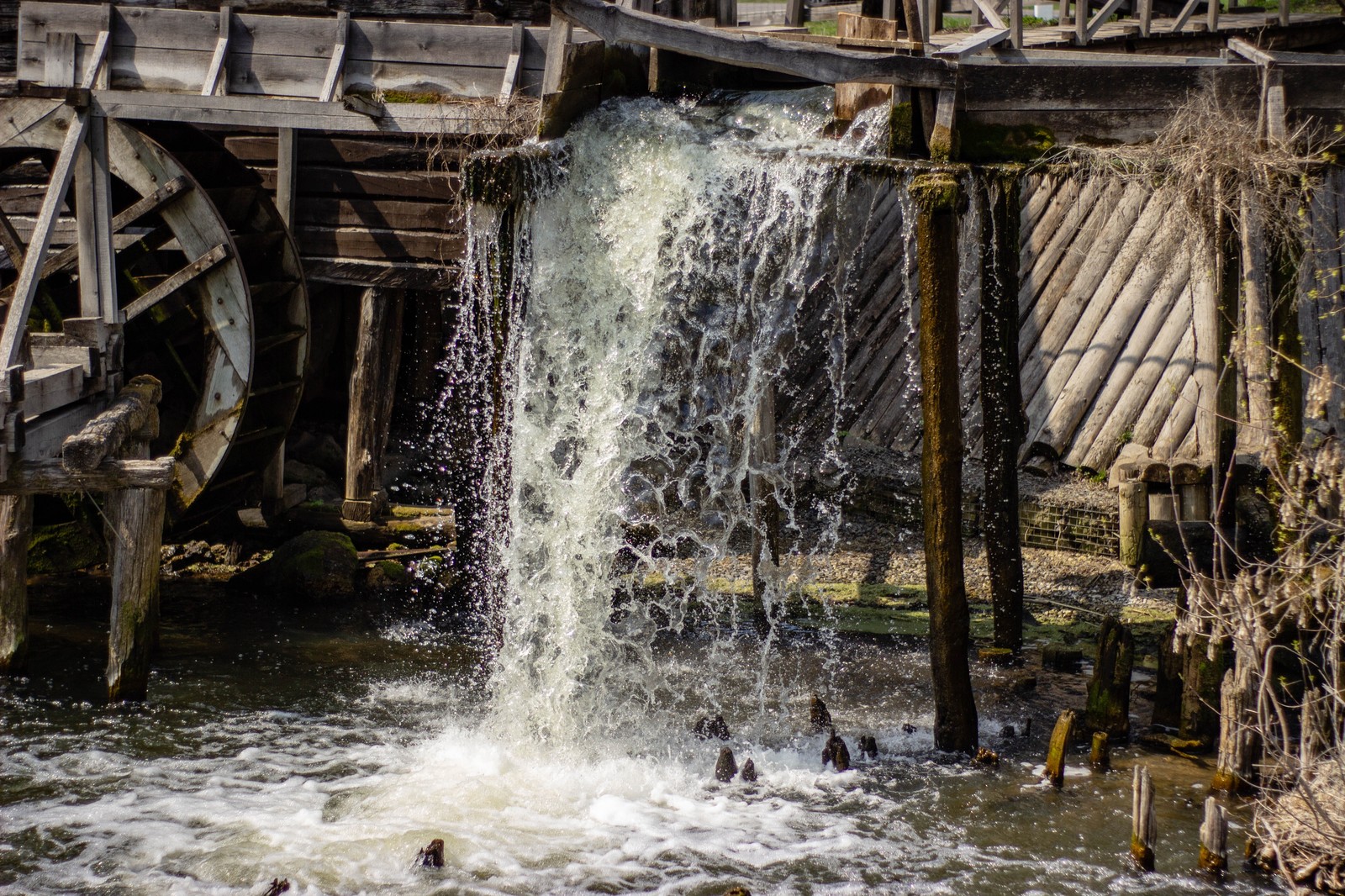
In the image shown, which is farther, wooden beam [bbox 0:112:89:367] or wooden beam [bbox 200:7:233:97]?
wooden beam [bbox 200:7:233:97]

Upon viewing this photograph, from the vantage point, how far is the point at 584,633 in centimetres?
811

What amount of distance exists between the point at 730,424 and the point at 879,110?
2751mm

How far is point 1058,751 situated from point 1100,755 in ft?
1.31

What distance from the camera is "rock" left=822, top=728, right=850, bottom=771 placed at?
705 cm

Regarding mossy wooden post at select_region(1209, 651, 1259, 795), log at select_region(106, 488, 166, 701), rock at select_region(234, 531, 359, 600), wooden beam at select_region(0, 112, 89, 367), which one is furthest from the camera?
rock at select_region(234, 531, 359, 600)

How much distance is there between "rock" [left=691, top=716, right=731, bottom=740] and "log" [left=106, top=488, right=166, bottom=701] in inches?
134

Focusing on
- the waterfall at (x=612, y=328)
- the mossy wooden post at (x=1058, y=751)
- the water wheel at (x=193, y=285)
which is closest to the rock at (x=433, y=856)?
the waterfall at (x=612, y=328)

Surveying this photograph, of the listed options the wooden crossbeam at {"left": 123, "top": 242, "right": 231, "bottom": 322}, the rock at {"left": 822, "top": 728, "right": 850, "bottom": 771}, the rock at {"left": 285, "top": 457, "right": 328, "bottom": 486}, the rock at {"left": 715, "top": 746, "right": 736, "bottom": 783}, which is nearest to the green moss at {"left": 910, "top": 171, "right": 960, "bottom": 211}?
the rock at {"left": 822, "top": 728, "right": 850, "bottom": 771}

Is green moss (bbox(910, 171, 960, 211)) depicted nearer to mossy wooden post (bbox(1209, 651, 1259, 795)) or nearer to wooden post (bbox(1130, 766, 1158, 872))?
mossy wooden post (bbox(1209, 651, 1259, 795))

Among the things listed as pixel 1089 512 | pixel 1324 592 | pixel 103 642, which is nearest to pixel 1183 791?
pixel 1324 592

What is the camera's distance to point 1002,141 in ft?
23.1

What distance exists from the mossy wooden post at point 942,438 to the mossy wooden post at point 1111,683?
2.64 feet

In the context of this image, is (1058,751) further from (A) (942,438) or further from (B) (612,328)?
(B) (612,328)

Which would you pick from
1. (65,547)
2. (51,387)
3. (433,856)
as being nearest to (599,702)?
(433,856)
